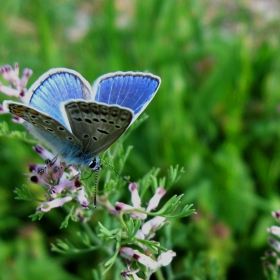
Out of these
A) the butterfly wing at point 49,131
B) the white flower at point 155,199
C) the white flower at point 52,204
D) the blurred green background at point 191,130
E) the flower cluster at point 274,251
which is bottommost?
the blurred green background at point 191,130

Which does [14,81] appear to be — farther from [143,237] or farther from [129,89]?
[143,237]

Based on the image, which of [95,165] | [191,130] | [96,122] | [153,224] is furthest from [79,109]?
[191,130]

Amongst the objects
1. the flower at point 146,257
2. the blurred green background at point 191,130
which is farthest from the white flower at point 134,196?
the blurred green background at point 191,130

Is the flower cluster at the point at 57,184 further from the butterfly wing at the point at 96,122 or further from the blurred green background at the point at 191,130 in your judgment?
the blurred green background at the point at 191,130

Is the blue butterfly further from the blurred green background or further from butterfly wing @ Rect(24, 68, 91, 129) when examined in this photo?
the blurred green background

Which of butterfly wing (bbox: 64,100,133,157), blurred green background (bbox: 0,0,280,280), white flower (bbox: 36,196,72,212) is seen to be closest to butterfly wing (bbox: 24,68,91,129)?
butterfly wing (bbox: 64,100,133,157)

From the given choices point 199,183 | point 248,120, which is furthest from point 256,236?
point 248,120
